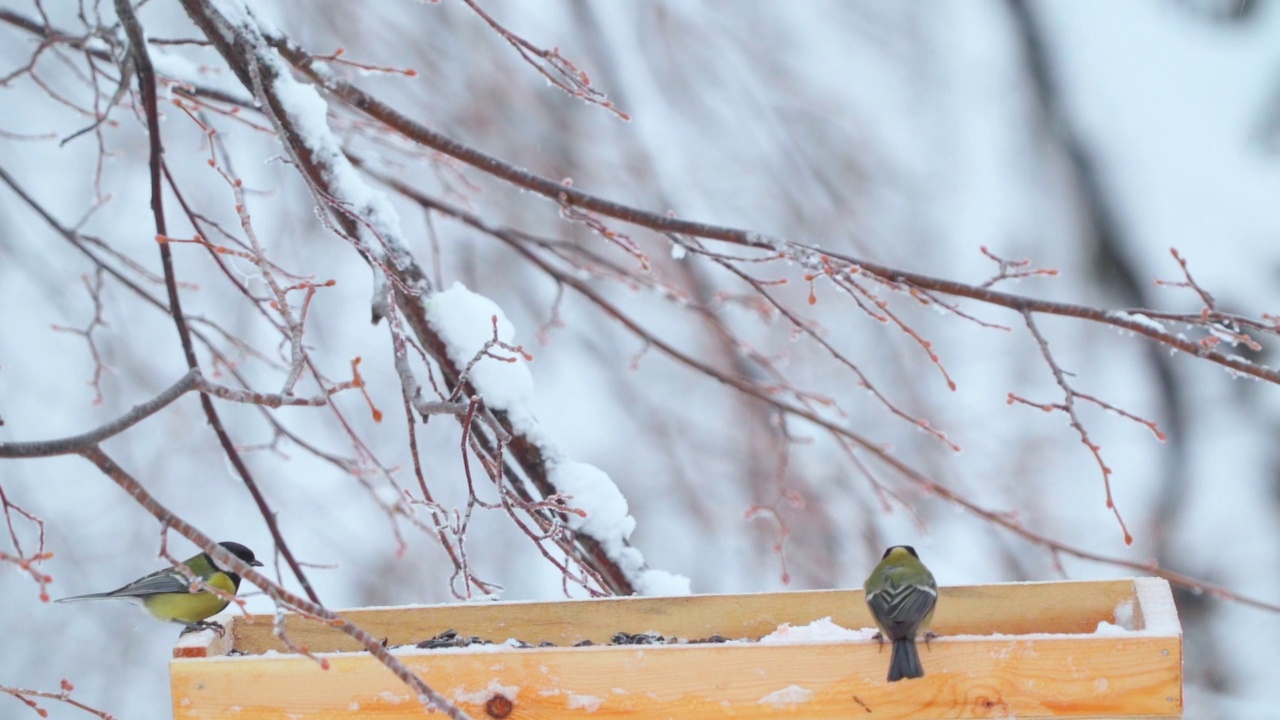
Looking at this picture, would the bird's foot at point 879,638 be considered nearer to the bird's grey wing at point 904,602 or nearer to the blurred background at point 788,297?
the bird's grey wing at point 904,602

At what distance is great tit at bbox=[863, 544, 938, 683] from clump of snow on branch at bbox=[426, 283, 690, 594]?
81cm

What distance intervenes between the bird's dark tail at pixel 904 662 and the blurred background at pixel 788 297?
3985 millimetres

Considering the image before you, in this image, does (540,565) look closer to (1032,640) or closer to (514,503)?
(514,503)

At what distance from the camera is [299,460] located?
6641mm

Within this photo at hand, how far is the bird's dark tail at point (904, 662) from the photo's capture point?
1589 millimetres

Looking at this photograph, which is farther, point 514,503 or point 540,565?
point 540,565

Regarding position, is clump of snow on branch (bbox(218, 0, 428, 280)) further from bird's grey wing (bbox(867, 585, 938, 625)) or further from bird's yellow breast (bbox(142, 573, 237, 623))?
bird's grey wing (bbox(867, 585, 938, 625))

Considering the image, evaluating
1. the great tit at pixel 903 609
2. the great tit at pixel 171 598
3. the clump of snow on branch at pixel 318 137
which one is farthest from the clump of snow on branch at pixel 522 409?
the great tit at pixel 903 609

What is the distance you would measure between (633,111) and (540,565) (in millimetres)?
2661

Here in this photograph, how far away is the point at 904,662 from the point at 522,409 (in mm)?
1167

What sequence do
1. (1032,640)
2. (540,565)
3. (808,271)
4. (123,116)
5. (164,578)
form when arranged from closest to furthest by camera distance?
(1032,640) → (808,271) → (164,578) → (123,116) → (540,565)

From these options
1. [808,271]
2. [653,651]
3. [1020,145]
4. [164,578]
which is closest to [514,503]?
[653,651]

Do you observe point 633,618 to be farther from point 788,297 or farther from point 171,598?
point 788,297

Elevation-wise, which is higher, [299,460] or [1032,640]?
[299,460]
